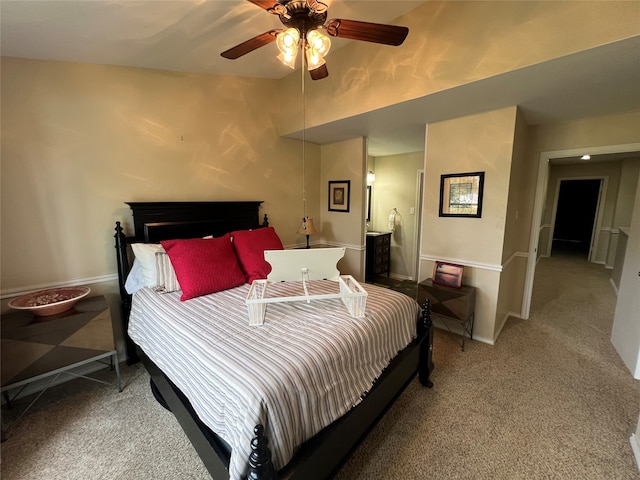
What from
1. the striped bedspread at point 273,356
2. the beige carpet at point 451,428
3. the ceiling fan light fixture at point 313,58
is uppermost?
the ceiling fan light fixture at point 313,58

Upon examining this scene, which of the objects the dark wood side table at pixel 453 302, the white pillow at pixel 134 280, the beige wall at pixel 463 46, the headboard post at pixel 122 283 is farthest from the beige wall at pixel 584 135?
the headboard post at pixel 122 283

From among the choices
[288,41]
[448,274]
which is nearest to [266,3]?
[288,41]

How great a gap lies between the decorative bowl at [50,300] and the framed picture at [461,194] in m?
3.36

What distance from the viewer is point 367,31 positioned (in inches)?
56.0

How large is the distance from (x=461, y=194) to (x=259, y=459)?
2725mm

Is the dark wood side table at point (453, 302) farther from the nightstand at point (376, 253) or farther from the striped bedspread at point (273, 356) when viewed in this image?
the nightstand at point (376, 253)

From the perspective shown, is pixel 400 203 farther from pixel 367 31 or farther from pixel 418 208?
pixel 367 31

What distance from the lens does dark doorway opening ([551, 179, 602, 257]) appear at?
7.93 m

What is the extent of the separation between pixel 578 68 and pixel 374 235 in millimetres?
3020

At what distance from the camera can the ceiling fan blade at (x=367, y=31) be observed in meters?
1.37

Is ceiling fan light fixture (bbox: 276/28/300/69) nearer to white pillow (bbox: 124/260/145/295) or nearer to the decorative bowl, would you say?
white pillow (bbox: 124/260/145/295)

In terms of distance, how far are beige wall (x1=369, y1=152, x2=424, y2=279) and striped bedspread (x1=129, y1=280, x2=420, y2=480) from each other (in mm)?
2898

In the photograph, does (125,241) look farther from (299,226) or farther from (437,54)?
(437,54)

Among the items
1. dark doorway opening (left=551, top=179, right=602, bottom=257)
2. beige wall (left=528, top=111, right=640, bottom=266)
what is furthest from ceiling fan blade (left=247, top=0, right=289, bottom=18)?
dark doorway opening (left=551, top=179, right=602, bottom=257)
